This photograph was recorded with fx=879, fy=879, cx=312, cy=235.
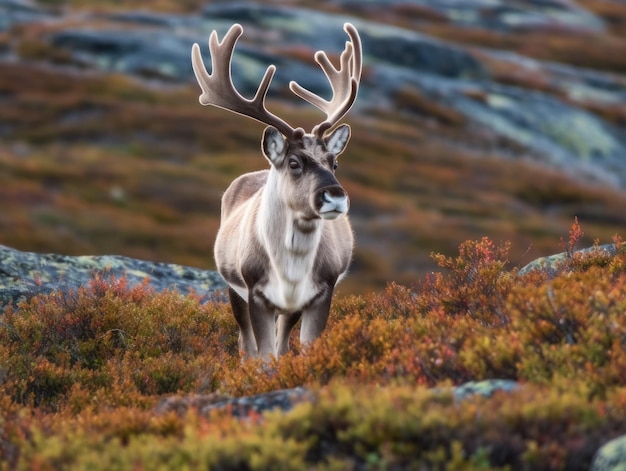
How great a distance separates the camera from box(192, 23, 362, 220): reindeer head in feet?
26.2

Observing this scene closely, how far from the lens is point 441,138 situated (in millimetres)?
49844

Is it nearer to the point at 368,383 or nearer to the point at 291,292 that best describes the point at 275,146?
the point at 291,292

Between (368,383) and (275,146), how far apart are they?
11.9 ft

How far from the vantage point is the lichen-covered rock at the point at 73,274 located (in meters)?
11.3

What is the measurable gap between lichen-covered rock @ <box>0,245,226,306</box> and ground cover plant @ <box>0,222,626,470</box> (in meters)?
1.62

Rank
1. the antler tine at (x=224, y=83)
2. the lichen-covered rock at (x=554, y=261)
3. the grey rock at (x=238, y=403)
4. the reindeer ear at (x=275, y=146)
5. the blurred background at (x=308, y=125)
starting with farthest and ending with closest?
the blurred background at (x=308, y=125)
the lichen-covered rock at (x=554, y=261)
the antler tine at (x=224, y=83)
the reindeer ear at (x=275, y=146)
the grey rock at (x=238, y=403)

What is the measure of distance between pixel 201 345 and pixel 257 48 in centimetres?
4734

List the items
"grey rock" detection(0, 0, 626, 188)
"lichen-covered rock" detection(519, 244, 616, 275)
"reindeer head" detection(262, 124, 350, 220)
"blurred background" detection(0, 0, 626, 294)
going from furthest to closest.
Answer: "grey rock" detection(0, 0, 626, 188) < "blurred background" detection(0, 0, 626, 294) < "lichen-covered rock" detection(519, 244, 616, 275) < "reindeer head" detection(262, 124, 350, 220)

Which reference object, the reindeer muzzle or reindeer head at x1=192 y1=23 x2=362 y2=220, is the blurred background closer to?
reindeer head at x1=192 y1=23 x2=362 y2=220

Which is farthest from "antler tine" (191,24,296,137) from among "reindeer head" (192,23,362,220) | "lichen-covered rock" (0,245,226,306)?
"lichen-covered rock" (0,245,226,306)

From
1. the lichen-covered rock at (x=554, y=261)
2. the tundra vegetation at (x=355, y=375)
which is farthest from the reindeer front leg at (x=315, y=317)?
the lichen-covered rock at (x=554, y=261)

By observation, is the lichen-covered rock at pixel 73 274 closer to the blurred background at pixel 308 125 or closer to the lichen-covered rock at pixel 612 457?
the lichen-covered rock at pixel 612 457

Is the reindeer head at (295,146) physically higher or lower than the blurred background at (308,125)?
higher

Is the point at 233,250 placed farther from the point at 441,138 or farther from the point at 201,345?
the point at 441,138
